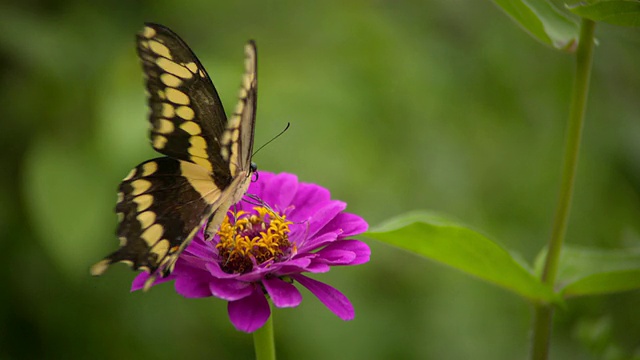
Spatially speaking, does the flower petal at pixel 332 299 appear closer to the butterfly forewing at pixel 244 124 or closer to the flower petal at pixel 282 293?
the flower petal at pixel 282 293

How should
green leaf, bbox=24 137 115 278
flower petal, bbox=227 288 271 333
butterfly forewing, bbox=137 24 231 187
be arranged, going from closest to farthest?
flower petal, bbox=227 288 271 333 → butterfly forewing, bbox=137 24 231 187 → green leaf, bbox=24 137 115 278

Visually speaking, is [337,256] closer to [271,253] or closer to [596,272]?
[271,253]

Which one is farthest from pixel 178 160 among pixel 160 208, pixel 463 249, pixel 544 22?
pixel 544 22

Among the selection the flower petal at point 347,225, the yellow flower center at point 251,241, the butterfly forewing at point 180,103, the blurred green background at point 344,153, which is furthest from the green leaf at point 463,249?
the blurred green background at point 344,153

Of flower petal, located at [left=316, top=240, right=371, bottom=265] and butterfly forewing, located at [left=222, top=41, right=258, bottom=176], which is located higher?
butterfly forewing, located at [left=222, top=41, right=258, bottom=176]

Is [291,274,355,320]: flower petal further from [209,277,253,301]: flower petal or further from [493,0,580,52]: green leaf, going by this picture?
[493,0,580,52]: green leaf

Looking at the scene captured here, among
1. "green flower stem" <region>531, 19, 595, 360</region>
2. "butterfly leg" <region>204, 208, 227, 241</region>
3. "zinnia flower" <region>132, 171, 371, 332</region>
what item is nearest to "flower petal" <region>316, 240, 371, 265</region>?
"zinnia flower" <region>132, 171, 371, 332</region>

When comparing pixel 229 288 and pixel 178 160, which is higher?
pixel 178 160
